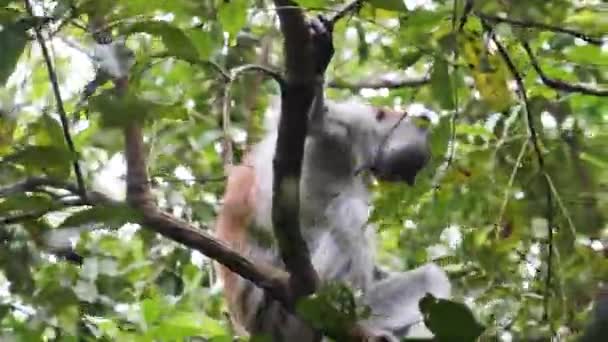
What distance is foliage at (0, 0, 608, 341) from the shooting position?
155cm

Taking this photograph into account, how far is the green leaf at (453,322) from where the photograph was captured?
896 millimetres

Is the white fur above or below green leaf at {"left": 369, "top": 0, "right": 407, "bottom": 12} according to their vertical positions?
below

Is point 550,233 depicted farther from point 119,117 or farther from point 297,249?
point 119,117

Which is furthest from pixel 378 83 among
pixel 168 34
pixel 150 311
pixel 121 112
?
pixel 121 112

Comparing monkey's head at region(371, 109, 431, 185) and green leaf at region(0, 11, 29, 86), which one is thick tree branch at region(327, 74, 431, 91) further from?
green leaf at region(0, 11, 29, 86)

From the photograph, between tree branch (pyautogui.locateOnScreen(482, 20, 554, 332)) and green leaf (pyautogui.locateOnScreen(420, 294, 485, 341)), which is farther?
tree branch (pyautogui.locateOnScreen(482, 20, 554, 332))

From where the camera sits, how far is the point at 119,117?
1.10m

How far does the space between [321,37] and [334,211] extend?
6.58ft

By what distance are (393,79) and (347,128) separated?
2.93 feet

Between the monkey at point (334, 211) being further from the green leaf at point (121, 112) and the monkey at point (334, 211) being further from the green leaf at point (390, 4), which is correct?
the green leaf at point (121, 112)

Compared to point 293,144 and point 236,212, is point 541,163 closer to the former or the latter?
point 293,144

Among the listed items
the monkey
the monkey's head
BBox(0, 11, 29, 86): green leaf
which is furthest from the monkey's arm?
the monkey's head

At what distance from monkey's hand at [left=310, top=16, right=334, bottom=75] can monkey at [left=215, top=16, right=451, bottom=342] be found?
1107mm

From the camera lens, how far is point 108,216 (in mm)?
1358
